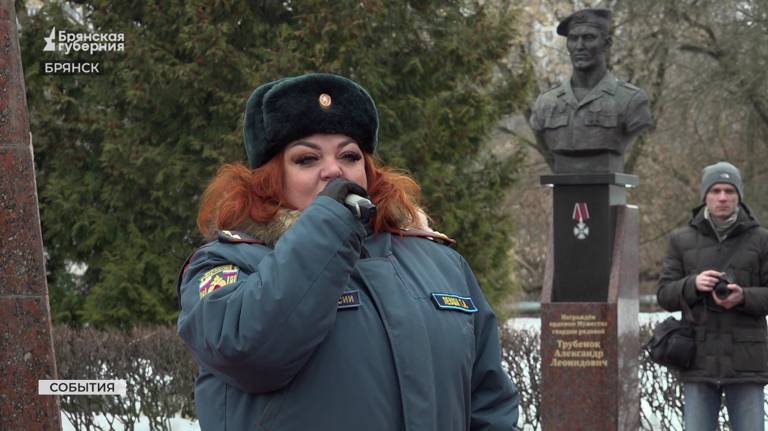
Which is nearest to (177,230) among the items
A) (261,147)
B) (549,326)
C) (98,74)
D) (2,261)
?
(98,74)

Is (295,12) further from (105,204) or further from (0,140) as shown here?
(0,140)

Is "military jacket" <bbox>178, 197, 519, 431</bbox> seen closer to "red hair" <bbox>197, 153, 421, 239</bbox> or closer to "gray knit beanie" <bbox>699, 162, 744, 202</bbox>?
"red hair" <bbox>197, 153, 421, 239</bbox>

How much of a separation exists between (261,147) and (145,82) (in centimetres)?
1099

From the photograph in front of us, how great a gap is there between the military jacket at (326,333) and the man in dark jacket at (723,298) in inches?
175

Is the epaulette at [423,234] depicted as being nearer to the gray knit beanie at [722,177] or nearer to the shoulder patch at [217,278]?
the shoulder patch at [217,278]

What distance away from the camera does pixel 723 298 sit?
688 centimetres

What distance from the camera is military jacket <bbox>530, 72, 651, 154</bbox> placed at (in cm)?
975

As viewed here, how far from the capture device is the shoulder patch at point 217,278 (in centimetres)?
250

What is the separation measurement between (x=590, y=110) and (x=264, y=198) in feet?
24.2

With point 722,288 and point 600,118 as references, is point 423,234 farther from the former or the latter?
point 600,118

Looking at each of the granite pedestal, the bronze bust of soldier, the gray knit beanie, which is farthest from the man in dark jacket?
the bronze bust of soldier

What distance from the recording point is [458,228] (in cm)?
1434

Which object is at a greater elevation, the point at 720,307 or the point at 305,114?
the point at 305,114

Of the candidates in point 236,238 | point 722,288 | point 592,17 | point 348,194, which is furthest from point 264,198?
point 592,17
